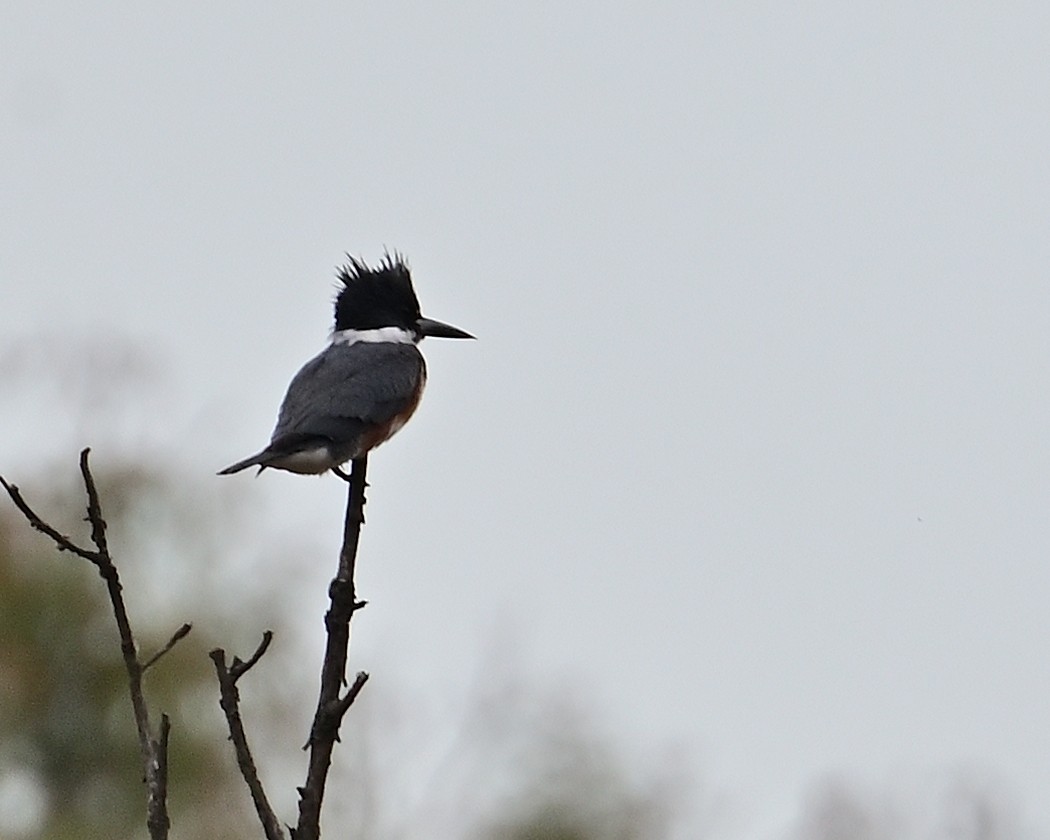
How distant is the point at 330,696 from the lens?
8.50 ft

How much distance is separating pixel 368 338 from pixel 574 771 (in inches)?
373

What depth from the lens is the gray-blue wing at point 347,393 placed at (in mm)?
4965

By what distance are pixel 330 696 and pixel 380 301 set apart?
3.60 m

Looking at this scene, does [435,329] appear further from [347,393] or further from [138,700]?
[138,700]

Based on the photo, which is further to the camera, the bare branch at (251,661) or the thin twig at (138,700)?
the bare branch at (251,661)

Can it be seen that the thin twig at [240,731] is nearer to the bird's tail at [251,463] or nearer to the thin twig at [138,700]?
the thin twig at [138,700]

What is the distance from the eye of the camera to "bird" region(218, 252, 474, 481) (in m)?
4.93

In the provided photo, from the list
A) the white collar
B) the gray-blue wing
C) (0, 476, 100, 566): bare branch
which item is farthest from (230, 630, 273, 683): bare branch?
the white collar

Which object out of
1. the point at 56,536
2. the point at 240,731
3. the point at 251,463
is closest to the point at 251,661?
the point at 240,731

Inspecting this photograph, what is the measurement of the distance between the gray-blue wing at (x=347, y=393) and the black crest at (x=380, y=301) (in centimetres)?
23

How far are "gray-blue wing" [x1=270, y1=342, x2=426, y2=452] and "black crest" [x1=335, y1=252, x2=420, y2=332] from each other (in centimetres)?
23

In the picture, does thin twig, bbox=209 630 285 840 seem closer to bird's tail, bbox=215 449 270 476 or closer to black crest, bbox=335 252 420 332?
bird's tail, bbox=215 449 270 476

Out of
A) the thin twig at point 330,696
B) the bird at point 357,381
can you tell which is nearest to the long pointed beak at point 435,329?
the bird at point 357,381

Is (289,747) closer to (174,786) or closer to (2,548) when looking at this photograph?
(174,786)
